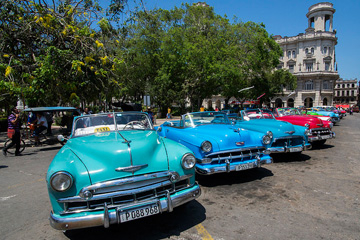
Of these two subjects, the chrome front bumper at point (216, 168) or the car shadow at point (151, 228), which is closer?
the car shadow at point (151, 228)

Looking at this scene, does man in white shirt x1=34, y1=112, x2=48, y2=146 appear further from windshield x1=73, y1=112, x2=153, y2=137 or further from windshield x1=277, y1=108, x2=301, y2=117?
windshield x1=277, y1=108, x2=301, y2=117

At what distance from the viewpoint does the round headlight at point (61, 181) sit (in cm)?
274

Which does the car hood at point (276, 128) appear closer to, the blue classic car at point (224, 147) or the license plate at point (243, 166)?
the blue classic car at point (224, 147)

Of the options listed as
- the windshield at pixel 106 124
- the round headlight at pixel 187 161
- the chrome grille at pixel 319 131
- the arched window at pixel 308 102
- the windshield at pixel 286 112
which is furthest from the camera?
the arched window at pixel 308 102

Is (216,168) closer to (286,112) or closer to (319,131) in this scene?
(319,131)

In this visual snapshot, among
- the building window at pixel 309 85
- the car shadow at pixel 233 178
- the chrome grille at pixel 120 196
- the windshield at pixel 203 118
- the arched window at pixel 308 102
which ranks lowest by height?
the car shadow at pixel 233 178

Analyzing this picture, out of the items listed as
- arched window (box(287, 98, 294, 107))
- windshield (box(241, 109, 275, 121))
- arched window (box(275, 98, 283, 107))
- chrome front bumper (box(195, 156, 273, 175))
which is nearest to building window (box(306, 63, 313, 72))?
arched window (box(287, 98, 294, 107))

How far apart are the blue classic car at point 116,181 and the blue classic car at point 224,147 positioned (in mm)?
1310

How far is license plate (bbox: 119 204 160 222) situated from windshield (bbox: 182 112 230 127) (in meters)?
3.66

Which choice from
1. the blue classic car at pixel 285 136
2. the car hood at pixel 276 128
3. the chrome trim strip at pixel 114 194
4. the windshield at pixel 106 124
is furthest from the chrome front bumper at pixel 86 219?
the car hood at pixel 276 128

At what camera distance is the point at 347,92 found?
107m

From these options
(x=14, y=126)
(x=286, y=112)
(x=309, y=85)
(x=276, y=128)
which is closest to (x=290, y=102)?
(x=309, y=85)

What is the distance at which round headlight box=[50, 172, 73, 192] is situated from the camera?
2744mm

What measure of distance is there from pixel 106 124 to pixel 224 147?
2.60 meters
